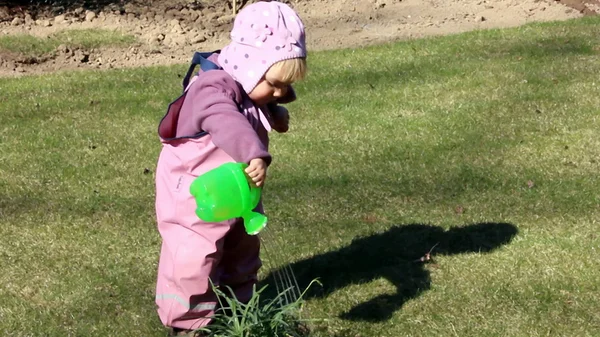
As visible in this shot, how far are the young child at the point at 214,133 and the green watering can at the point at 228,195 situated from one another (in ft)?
0.24

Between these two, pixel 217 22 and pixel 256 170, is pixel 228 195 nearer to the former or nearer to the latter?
pixel 256 170

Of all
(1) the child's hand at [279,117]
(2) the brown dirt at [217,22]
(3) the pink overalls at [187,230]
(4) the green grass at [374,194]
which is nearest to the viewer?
(3) the pink overalls at [187,230]

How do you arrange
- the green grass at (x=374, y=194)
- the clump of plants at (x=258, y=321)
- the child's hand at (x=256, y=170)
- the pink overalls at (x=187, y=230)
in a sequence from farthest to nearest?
1. the green grass at (x=374, y=194)
2. the pink overalls at (x=187, y=230)
3. the clump of plants at (x=258, y=321)
4. the child's hand at (x=256, y=170)

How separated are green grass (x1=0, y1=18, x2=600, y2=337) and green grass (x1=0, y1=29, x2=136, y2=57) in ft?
3.42

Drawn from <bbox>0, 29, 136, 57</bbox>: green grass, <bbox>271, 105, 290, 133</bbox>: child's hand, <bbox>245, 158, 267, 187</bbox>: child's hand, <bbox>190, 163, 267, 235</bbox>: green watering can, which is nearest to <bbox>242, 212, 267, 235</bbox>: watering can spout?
<bbox>190, 163, 267, 235</bbox>: green watering can

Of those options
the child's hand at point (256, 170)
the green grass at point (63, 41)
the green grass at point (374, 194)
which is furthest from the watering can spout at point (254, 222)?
the green grass at point (63, 41)

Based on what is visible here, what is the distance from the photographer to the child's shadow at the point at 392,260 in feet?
12.7

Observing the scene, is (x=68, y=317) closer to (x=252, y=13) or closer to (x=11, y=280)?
(x=11, y=280)

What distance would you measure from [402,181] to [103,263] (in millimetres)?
1791

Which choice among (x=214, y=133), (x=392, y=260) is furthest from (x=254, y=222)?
(x=392, y=260)

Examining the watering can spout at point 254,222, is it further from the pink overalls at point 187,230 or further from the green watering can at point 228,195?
the pink overalls at point 187,230

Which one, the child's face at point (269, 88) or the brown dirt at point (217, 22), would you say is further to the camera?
the brown dirt at point (217, 22)

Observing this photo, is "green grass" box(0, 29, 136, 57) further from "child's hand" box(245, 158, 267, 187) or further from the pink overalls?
"child's hand" box(245, 158, 267, 187)

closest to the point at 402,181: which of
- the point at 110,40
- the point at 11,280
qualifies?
the point at 11,280
